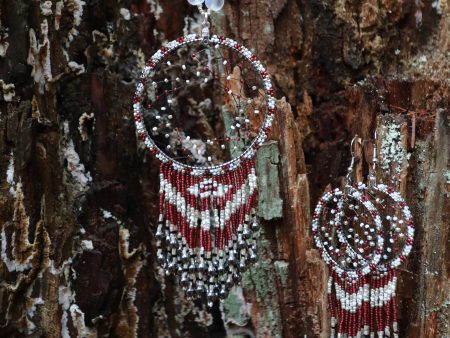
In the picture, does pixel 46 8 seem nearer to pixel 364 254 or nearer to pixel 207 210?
pixel 207 210

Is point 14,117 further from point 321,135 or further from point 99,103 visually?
point 321,135

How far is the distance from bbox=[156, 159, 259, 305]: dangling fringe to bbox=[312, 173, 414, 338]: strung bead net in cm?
42

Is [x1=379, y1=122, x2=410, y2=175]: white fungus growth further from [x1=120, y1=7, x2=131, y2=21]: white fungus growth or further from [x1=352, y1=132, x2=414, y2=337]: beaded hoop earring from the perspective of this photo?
[x1=120, y1=7, x2=131, y2=21]: white fungus growth

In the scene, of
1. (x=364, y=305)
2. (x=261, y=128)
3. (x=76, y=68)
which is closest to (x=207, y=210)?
(x=261, y=128)

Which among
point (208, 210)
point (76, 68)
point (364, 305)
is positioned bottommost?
point (364, 305)

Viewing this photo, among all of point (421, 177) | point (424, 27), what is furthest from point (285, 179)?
point (424, 27)

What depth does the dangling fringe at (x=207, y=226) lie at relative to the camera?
3.17 metres

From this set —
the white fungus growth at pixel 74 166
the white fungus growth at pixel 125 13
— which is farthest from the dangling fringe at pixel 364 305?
the white fungus growth at pixel 125 13

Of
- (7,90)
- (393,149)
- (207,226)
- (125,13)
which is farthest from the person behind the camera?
(125,13)

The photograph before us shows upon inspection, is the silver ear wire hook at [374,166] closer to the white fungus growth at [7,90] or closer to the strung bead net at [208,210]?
A: the strung bead net at [208,210]

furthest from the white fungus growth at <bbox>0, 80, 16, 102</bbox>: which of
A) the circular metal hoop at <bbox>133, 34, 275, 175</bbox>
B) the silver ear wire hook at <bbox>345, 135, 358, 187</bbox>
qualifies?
the silver ear wire hook at <bbox>345, 135, 358, 187</bbox>

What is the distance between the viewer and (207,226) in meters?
3.16

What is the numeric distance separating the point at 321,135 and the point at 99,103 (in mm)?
1177

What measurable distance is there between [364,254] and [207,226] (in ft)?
2.61
